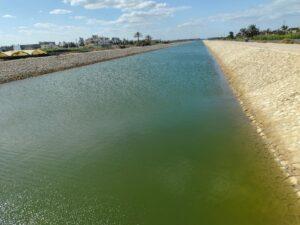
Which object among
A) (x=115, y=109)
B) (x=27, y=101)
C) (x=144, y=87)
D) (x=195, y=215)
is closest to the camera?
(x=195, y=215)

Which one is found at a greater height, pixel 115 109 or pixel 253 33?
pixel 253 33

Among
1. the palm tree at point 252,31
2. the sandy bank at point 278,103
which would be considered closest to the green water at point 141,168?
the sandy bank at point 278,103

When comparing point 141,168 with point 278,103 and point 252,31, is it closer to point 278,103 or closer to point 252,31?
point 278,103

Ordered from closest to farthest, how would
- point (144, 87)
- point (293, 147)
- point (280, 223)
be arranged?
point (280, 223), point (293, 147), point (144, 87)

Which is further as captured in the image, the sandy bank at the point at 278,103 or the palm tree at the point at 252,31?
the palm tree at the point at 252,31

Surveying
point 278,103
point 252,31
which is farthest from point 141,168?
point 252,31

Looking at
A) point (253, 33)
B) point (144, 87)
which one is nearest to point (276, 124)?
point (144, 87)

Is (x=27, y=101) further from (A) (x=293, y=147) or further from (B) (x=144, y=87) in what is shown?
(A) (x=293, y=147)

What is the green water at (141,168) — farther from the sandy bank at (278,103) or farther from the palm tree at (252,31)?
the palm tree at (252,31)

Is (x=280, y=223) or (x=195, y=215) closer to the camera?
(x=280, y=223)
